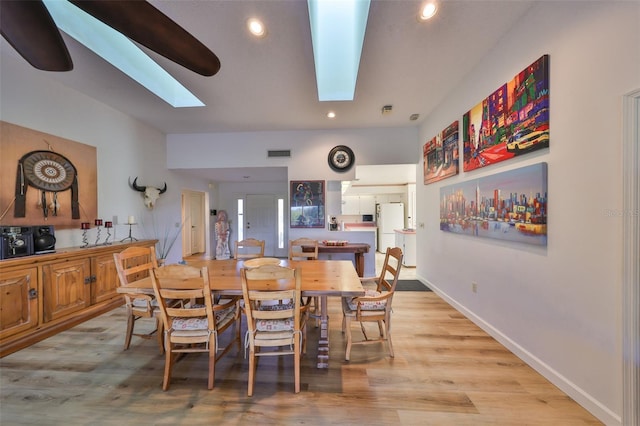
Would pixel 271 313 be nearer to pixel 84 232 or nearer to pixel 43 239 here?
pixel 43 239

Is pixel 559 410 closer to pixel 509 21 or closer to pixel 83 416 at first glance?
pixel 509 21

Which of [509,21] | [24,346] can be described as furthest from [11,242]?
[509,21]

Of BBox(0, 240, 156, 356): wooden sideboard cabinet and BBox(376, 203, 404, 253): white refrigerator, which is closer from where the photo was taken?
BBox(0, 240, 156, 356): wooden sideboard cabinet

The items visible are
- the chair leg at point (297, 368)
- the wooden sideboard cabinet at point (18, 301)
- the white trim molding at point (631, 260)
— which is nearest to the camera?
the white trim molding at point (631, 260)

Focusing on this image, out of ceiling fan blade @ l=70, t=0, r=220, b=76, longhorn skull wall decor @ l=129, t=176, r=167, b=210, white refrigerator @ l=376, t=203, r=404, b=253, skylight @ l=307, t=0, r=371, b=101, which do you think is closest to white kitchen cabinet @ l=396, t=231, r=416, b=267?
white refrigerator @ l=376, t=203, r=404, b=253

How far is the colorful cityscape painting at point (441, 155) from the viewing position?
3053 millimetres

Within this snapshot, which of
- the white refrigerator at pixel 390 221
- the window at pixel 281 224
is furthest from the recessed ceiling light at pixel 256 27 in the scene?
the white refrigerator at pixel 390 221

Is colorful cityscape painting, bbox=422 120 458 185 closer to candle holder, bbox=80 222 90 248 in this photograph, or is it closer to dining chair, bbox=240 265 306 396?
dining chair, bbox=240 265 306 396

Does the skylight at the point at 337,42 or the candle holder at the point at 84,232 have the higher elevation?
the skylight at the point at 337,42

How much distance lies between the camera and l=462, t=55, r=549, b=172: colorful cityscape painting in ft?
5.93

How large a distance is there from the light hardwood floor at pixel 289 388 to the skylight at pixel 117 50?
2.93 m

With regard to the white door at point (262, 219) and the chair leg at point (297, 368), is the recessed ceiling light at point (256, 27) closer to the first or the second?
the chair leg at point (297, 368)

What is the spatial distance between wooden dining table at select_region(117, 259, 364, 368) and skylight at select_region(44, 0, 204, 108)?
2332 millimetres

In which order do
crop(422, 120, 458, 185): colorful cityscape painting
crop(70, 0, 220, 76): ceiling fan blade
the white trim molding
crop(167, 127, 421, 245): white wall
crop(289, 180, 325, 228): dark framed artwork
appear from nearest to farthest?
→ 1. crop(70, 0, 220, 76): ceiling fan blade
2. the white trim molding
3. crop(422, 120, 458, 185): colorful cityscape painting
4. crop(167, 127, 421, 245): white wall
5. crop(289, 180, 325, 228): dark framed artwork
